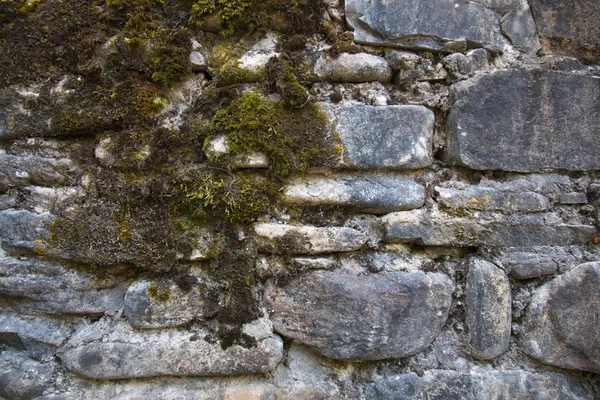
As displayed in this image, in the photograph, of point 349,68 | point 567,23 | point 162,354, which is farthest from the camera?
point 567,23

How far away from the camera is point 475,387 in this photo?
1.34 m

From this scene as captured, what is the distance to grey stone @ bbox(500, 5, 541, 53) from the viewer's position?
145 centimetres

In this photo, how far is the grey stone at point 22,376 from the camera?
1264 mm

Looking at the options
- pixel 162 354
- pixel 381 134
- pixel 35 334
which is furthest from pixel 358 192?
pixel 35 334

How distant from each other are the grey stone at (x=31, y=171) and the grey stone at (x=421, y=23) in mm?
1147

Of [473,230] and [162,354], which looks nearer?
[162,354]

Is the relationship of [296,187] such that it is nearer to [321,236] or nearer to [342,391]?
[321,236]

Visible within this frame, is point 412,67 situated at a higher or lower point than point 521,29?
lower

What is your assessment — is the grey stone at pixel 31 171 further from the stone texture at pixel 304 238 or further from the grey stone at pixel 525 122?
the grey stone at pixel 525 122

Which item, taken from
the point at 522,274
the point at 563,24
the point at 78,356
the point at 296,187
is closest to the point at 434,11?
the point at 563,24

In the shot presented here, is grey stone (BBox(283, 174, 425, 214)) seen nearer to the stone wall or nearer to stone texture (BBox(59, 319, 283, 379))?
the stone wall

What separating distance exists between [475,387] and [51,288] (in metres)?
1.51

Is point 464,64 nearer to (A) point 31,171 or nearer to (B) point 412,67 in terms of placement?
(B) point 412,67

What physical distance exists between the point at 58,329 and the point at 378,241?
1163 millimetres
